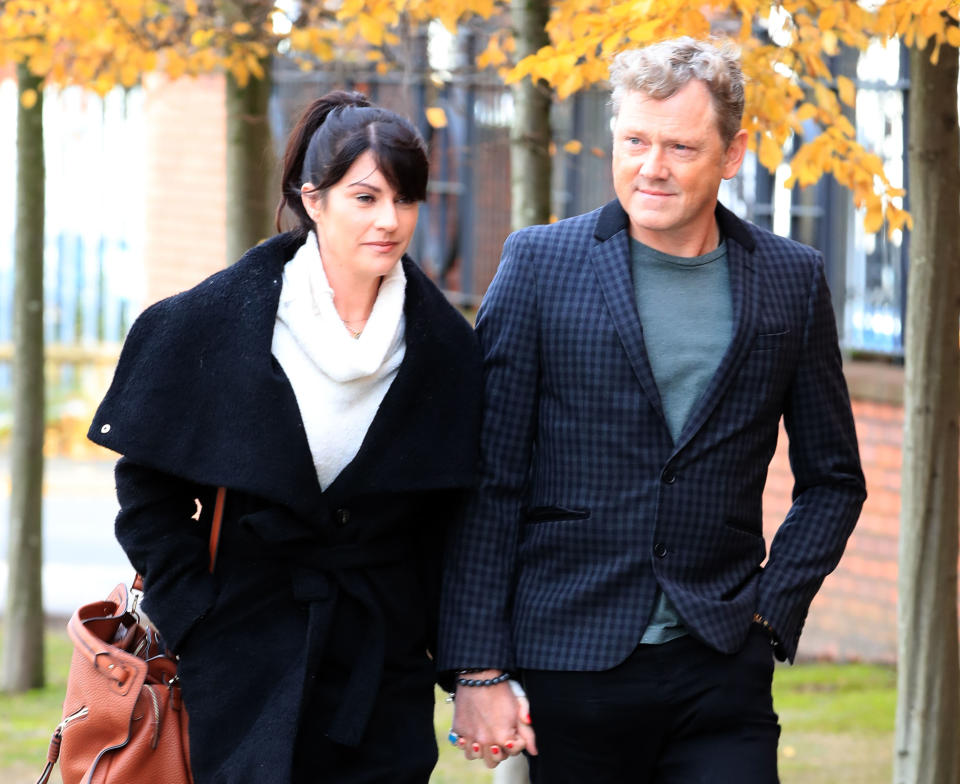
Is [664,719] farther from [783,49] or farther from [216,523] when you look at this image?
[783,49]

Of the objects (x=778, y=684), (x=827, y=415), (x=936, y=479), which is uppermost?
(x=827, y=415)

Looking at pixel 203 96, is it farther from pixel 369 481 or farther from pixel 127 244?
pixel 369 481

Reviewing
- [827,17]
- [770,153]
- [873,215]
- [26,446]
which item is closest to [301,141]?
[827,17]

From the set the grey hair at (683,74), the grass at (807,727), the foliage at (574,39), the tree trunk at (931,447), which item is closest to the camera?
the grey hair at (683,74)

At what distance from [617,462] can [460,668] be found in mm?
517

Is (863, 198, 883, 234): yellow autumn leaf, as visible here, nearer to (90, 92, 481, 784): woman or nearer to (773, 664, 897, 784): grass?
(90, 92, 481, 784): woman

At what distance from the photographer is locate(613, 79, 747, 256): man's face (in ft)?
9.73

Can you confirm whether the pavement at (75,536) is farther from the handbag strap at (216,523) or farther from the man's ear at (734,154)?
the man's ear at (734,154)

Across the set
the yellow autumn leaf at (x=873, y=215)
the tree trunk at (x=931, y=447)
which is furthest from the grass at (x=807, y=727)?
the yellow autumn leaf at (x=873, y=215)

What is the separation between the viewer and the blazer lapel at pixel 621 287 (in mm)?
2992

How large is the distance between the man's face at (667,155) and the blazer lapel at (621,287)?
84mm

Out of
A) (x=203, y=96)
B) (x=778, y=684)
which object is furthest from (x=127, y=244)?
(x=778, y=684)

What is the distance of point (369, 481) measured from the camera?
303 centimetres

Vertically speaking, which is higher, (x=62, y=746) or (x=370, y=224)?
(x=370, y=224)
